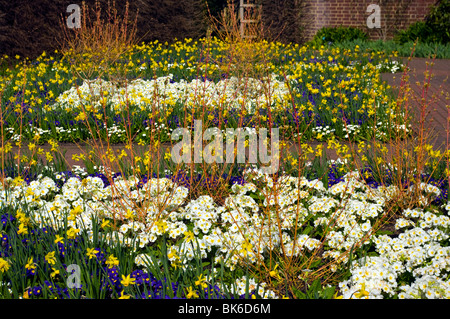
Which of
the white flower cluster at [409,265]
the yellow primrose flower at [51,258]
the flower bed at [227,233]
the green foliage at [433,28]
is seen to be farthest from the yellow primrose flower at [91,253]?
the green foliage at [433,28]

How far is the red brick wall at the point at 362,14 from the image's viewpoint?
616 inches

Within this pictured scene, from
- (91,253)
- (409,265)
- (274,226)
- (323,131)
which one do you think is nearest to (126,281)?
(91,253)

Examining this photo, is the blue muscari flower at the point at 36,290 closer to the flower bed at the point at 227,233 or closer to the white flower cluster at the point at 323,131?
the flower bed at the point at 227,233

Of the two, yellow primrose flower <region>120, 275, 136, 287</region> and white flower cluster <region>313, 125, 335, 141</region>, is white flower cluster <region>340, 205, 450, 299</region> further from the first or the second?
white flower cluster <region>313, 125, 335, 141</region>

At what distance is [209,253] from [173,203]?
64cm

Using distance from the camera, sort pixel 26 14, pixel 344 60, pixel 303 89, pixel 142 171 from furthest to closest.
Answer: pixel 26 14
pixel 344 60
pixel 303 89
pixel 142 171

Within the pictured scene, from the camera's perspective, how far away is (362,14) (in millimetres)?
16250

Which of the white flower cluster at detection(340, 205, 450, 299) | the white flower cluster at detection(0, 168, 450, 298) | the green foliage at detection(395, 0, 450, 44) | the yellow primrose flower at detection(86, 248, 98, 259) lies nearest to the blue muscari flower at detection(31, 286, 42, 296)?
the yellow primrose flower at detection(86, 248, 98, 259)

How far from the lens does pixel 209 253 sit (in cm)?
290

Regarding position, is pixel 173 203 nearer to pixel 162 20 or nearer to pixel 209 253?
pixel 209 253

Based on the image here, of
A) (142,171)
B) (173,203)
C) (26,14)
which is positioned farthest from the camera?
(26,14)

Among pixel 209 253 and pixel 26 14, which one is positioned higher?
pixel 26 14

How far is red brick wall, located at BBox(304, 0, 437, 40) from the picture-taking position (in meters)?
15.6
